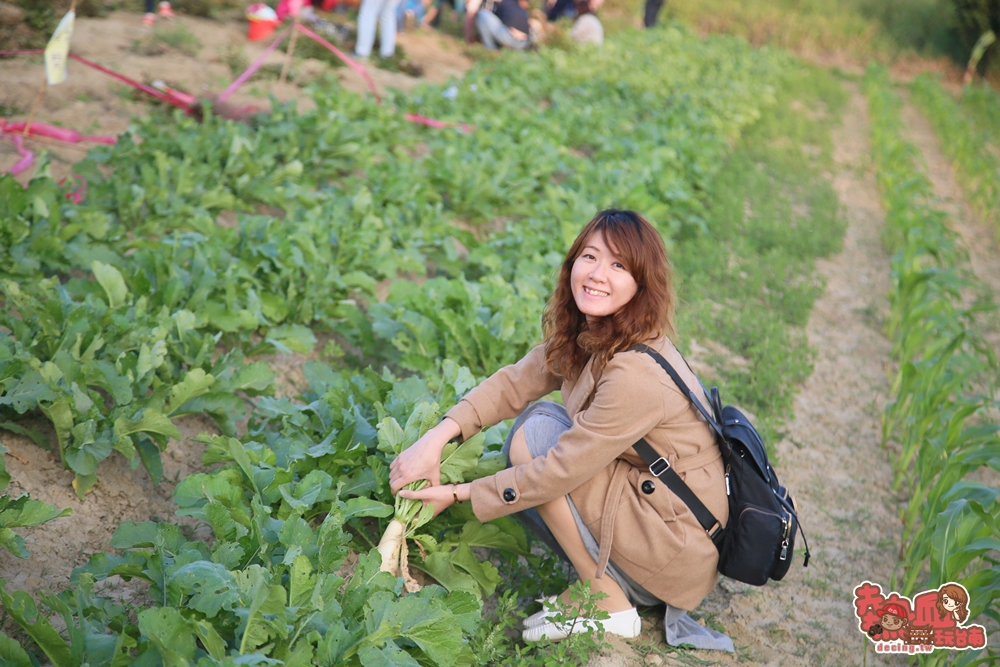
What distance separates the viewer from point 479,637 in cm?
237

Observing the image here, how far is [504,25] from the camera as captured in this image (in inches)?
482

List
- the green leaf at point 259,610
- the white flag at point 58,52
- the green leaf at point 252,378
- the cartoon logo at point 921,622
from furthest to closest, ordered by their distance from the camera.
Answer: the white flag at point 58,52
the green leaf at point 252,378
the cartoon logo at point 921,622
the green leaf at point 259,610

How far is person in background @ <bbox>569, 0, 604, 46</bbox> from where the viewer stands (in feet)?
43.5

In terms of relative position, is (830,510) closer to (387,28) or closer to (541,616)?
(541,616)

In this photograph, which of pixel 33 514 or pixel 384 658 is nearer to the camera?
pixel 384 658

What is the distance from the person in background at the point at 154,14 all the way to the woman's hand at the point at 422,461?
24.5 ft

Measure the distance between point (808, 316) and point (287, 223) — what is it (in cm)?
345

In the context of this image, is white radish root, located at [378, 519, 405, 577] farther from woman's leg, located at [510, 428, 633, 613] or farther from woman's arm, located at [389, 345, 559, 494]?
woman's leg, located at [510, 428, 633, 613]

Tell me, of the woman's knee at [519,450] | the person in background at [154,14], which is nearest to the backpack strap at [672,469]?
the woman's knee at [519,450]

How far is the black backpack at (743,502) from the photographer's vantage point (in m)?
2.30

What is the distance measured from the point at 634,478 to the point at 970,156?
11.0m

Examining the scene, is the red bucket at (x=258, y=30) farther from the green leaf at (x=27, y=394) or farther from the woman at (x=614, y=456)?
the woman at (x=614, y=456)

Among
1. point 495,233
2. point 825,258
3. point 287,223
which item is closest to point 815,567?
point 495,233

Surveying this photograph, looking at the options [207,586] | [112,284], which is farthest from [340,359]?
[207,586]
